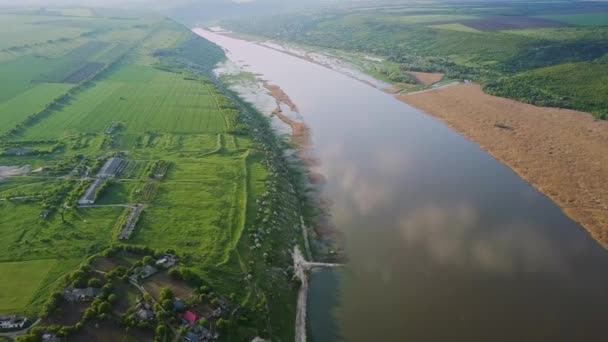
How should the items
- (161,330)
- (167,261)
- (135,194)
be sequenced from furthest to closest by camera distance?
1. (135,194)
2. (167,261)
3. (161,330)

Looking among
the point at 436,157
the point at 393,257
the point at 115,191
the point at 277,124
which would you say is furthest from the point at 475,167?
the point at 115,191

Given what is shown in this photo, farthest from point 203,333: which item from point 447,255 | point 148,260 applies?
point 447,255

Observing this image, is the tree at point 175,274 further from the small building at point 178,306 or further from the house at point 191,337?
the house at point 191,337

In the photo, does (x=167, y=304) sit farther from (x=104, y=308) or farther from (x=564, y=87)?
(x=564, y=87)

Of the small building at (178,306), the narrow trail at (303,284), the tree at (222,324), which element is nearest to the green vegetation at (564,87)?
the narrow trail at (303,284)

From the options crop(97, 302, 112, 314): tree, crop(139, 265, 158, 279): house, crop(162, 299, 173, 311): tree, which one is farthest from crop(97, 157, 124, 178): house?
crop(162, 299, 173, 311): tree
